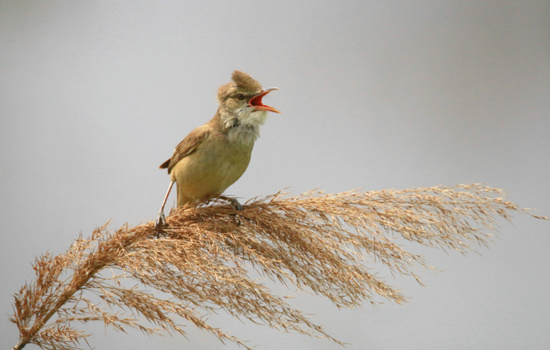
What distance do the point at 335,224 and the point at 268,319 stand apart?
0.23m

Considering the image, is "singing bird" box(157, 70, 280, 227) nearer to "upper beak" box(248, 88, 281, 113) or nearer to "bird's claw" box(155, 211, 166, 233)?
"upper beak" box(248, 88, 281, 113)

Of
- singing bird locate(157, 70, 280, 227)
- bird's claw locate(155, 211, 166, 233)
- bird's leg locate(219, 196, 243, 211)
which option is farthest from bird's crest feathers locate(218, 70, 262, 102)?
bird's claw locate(155, 211, 166, 233)

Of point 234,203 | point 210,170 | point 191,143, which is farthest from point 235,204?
point 191,143

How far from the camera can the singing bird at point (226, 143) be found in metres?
1.53

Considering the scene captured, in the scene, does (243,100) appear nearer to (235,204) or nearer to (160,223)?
(235,204)

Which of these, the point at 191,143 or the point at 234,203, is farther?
the point at 191,143

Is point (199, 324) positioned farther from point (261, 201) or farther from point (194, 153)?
point (194, 153)

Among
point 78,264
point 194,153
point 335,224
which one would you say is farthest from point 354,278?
point 194,153

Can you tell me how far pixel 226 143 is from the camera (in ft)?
5.08

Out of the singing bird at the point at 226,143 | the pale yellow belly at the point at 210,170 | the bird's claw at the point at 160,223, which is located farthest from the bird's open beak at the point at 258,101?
the bird's claw at the point at 160,223

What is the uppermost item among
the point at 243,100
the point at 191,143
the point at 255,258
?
the point at 243,100

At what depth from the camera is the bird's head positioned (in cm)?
152

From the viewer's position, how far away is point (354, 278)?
1121 mm

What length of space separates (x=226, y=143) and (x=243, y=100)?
0.12 meters
